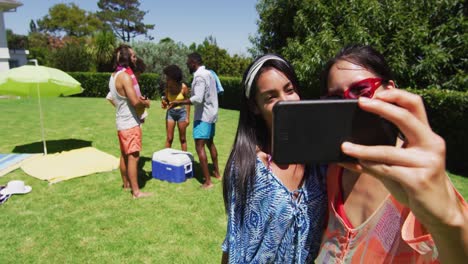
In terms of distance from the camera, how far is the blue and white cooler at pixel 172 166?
533 cm

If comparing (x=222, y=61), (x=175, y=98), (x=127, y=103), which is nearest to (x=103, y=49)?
(x=222, y=61)

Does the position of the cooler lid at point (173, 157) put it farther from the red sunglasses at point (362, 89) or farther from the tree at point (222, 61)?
the tree at point (222, 61)

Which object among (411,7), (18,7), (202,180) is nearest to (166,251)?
(202,180)

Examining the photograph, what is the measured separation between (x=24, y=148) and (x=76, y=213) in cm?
433

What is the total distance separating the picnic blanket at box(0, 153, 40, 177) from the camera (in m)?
5.93

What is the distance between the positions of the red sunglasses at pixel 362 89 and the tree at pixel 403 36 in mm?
6851

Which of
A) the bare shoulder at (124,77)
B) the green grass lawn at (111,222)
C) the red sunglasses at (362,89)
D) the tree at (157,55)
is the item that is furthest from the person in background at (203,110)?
the tree at (157,55)

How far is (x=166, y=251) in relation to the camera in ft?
11.4

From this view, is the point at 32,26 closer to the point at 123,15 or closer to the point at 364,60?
the point at 123,15

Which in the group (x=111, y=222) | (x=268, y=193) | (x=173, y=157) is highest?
(x=268, y=193)

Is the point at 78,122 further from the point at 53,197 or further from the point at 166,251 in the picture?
the point at 166,251

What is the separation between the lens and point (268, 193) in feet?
4.75

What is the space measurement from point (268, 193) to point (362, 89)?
0.60m

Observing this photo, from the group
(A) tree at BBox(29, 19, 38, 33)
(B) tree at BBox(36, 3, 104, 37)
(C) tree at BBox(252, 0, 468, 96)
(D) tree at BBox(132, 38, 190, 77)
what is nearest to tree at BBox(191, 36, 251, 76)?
(D) tree at BBox(132, 38, 190, 77)
